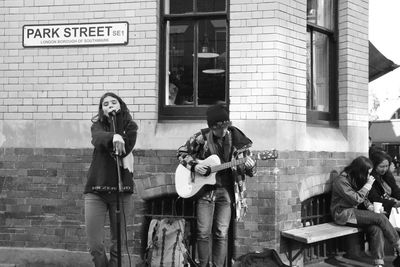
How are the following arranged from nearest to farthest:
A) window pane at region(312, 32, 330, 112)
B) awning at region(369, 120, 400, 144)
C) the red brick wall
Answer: the red brick wall
window pane at region(312, 32, 330, 112)
awning at region(369, 120, 400, 144)

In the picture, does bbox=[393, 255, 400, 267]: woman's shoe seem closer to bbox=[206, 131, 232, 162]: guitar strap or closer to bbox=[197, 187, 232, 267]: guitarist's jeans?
bbox=[197, 187, 232, 267]: guitarist's jeans

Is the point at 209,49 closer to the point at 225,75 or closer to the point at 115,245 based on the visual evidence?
the point at 225,75

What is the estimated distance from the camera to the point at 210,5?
19.2 feet

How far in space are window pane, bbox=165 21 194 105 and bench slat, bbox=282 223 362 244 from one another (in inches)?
78.7

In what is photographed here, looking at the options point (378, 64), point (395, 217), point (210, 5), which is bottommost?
point (395, 217)

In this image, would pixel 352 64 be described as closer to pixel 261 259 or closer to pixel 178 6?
pixel 178 6

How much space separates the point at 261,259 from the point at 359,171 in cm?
191

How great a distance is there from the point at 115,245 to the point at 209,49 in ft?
8.77

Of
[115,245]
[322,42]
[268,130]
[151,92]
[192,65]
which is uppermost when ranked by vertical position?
[322,42]

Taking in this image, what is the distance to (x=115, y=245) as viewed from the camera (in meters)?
4.51

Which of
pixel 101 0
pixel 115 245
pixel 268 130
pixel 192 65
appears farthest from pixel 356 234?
pixel 101 0

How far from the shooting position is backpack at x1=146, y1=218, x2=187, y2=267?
5225mm

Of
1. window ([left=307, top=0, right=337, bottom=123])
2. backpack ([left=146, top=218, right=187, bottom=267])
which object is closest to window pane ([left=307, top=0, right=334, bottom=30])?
window ([left=307, top=0, right=337, bottom=123])

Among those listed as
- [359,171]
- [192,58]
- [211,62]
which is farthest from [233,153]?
[359,171]
